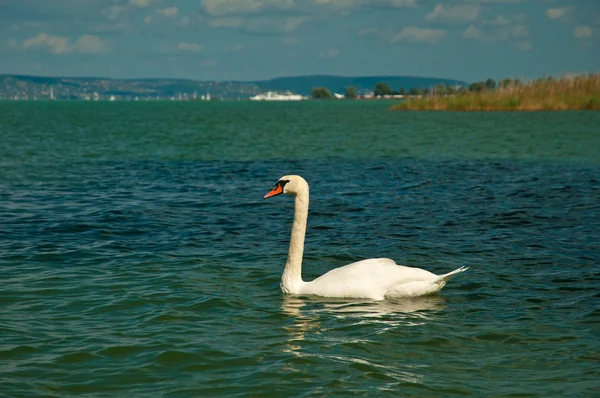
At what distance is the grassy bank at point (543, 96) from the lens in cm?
6231

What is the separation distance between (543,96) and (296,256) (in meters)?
57.9

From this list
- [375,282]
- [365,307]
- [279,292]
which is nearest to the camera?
[365,307]

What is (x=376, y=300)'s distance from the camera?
998 cm

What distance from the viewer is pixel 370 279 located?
9930mm

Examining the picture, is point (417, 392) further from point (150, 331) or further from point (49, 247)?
point (49, 247)

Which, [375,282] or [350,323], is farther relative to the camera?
[375,282]

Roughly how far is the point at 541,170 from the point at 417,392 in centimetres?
2029

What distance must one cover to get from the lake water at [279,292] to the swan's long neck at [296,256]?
0.72 ft

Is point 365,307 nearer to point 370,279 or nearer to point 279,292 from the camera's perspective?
point 370,279

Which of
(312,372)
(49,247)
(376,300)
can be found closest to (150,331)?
(312,372)

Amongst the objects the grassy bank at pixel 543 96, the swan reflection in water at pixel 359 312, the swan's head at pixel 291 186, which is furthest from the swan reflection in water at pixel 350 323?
the grassy bank at pixel 543 96

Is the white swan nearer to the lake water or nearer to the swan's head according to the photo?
the lake water

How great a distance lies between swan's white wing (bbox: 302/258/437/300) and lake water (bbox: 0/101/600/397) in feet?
0.61

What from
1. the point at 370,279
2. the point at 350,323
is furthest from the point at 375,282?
the point at 350,323
